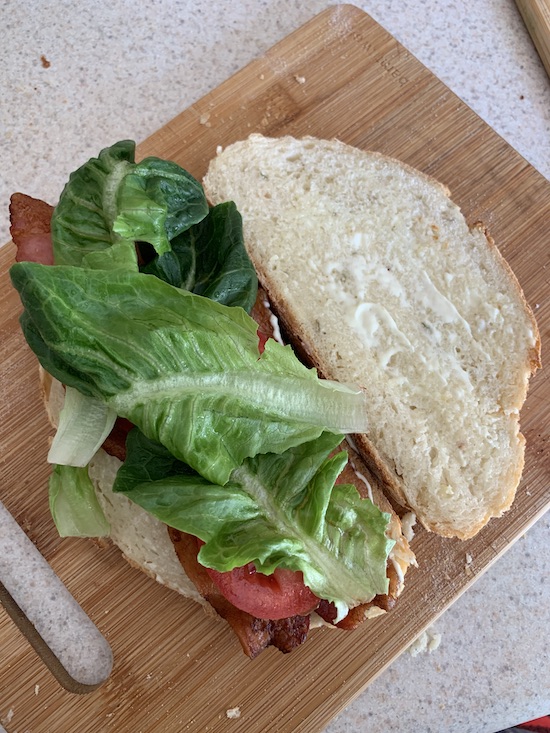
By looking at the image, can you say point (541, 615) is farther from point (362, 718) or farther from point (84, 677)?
point (84, 677)

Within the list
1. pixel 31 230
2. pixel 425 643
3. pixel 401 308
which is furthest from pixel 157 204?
pixel 425 643

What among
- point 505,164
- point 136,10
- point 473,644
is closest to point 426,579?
point 473,644

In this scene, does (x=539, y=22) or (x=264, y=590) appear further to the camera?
(x=539, y=22)

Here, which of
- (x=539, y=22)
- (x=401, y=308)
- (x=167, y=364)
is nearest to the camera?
(x=167, y=364)

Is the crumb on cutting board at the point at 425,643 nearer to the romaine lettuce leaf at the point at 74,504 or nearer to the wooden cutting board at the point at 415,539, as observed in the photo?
the wooden cutting board at the point at 415,539

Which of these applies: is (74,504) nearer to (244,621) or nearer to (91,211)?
(244,621)

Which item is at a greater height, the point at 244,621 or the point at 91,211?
the point at 91,211

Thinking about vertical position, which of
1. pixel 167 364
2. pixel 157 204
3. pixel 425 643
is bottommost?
pixel 425 643

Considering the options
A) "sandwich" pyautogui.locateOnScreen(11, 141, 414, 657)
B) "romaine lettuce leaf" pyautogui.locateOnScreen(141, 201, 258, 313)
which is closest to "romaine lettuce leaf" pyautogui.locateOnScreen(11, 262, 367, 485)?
"sandwich" pyautogui.locateOnScreen(11, 141, 414, 657)
